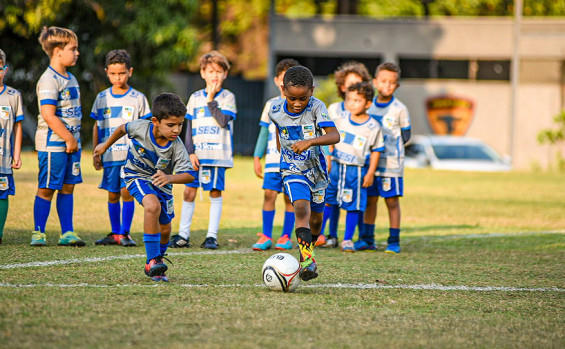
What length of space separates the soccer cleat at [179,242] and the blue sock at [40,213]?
128 cm

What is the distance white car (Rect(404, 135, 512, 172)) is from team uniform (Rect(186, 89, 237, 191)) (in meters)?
17.3

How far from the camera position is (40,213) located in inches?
293

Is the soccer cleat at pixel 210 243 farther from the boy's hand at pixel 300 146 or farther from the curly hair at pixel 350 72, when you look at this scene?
the curly hair at pixel 350 72

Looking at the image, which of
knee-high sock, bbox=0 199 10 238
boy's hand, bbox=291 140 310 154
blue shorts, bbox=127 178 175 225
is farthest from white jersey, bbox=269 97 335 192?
knee-high sock, bbox=0 199 10 238

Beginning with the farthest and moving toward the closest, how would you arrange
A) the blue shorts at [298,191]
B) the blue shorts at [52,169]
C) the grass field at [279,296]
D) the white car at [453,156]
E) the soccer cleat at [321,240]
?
the white car at [453,156] < the soccer cleat at [321,240] < the blue shorts at [52,169] < the blue shorts at [298,191] < the grass field at [279,296]

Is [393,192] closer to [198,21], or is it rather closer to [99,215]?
[99,215]

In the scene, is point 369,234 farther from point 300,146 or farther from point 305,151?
point 300,146

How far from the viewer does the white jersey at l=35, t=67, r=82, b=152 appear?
24.1 feet

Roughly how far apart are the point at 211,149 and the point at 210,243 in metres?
1.00

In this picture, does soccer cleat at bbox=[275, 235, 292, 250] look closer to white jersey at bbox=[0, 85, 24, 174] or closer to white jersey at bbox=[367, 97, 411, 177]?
white jersey at bbox=[367, 97, 411, 177]

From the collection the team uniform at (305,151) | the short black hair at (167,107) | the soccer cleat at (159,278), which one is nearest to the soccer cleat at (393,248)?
the team uniform at (305,151)

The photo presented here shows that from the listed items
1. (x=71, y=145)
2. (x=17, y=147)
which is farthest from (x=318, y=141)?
(x=17, y=147)

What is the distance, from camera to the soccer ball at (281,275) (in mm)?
5539

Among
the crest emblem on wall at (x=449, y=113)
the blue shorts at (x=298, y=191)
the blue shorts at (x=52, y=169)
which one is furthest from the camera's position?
the crest emblem on wall at (x=449, y=113)
